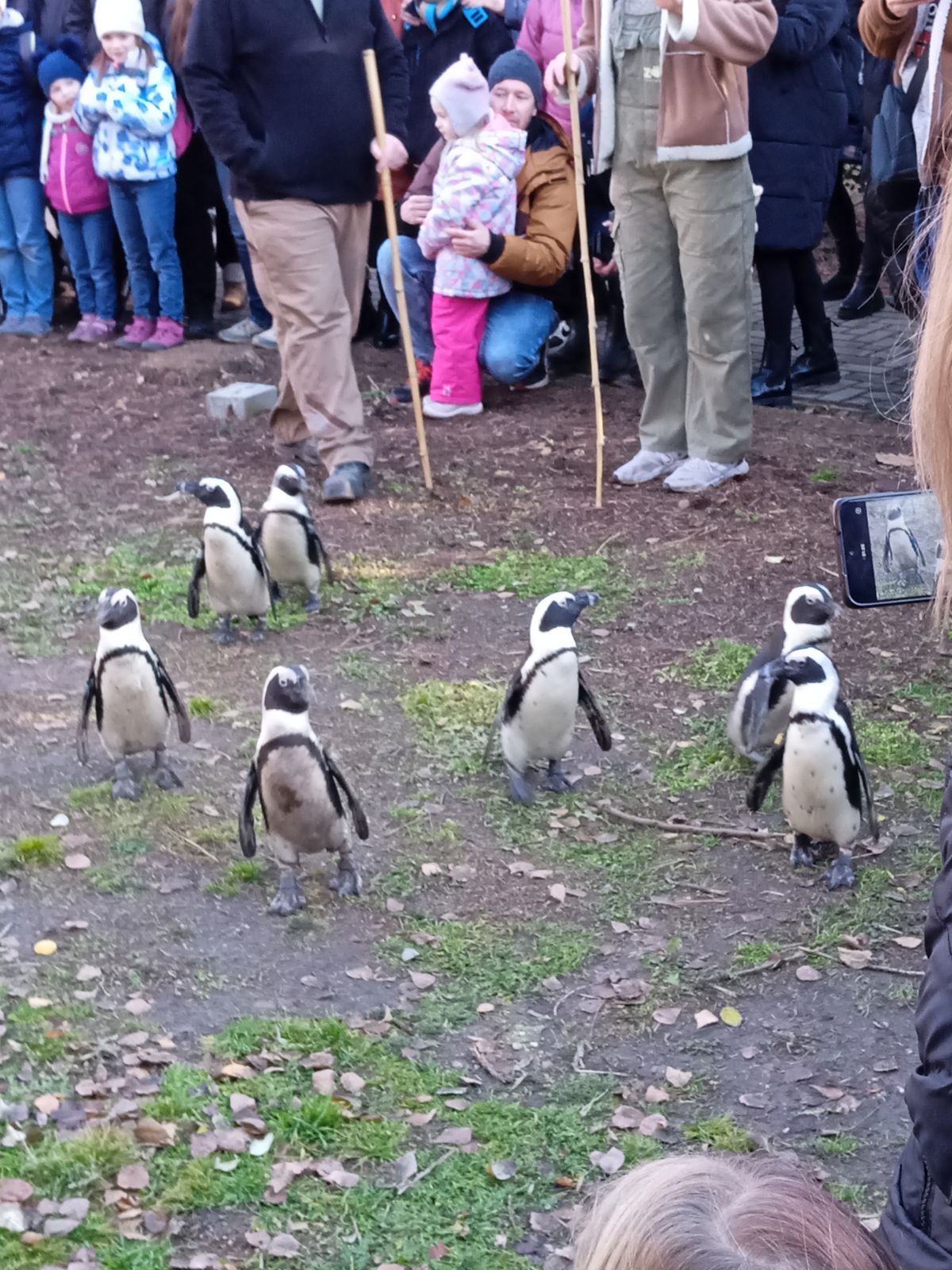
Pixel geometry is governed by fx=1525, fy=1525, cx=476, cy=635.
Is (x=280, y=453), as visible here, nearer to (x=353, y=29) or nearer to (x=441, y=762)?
(x=353, y=29)

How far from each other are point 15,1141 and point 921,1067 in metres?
2.28

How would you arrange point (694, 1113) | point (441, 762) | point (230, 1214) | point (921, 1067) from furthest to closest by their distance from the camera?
point (441, 762) < point (694, 1113) < point (230, 1214) < point (921, 1067)

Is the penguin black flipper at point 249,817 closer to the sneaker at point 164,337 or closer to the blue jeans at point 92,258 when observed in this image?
the sneaker at point 164,337

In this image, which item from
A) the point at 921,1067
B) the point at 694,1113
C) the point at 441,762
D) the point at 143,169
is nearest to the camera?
the point at 921,1067

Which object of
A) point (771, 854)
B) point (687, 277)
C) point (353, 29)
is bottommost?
point (771, 854)

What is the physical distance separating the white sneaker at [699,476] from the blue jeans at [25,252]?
5785 millimetres

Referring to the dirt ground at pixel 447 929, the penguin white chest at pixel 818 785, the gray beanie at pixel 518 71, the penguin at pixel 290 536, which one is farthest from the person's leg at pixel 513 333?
the penguin white chest at pixel 818 785

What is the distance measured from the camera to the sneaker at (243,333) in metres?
10.4

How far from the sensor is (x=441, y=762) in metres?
4.80

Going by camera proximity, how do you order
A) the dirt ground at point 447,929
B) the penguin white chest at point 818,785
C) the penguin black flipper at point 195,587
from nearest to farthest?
the dirt ground at point 447,929
the penguin white chest at point 818,785
the penguin black flipper at point 195,587

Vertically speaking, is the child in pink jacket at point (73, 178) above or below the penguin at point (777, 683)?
above

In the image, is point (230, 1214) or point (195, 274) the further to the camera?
point (195, 274)

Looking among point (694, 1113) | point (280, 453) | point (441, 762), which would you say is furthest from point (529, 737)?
point (280, 453)

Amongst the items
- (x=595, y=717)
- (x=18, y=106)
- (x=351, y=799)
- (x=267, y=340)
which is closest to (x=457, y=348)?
(x=267, y=340)
